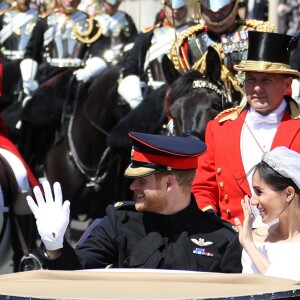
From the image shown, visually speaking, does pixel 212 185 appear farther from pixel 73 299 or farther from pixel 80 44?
pixel 80 44

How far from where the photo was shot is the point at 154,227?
5.87m

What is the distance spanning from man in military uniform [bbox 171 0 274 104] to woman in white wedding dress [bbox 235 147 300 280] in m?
2.84

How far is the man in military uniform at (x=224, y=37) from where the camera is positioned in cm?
843

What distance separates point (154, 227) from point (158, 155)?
0.29 metres

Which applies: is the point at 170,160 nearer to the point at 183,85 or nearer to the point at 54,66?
the point at 183,85

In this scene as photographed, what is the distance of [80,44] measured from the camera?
1368 cm

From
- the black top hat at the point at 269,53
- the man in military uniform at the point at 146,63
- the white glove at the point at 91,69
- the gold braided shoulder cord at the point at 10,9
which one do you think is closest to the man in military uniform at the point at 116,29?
the white glove at the point at 91,69

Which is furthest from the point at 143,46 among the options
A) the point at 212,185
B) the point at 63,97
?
the point at 212,185

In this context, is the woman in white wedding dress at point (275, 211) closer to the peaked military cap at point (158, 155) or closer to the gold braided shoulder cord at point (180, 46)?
the peaked military cap at point (158, 155)

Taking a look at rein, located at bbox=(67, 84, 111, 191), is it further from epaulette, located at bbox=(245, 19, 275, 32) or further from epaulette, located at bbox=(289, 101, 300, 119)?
epaulette, located at bbox=(289, 101, 300, 119)

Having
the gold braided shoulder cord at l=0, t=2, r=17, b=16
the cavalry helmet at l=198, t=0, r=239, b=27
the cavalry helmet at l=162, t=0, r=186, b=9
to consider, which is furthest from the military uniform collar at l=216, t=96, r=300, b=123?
the gold braided shoulder cord at l=0, t=2, r=17, b=16

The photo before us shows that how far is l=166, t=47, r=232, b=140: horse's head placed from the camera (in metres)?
8.09

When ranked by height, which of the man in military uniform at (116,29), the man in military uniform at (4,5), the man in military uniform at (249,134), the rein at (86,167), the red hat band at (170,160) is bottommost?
the rein at (86,167)

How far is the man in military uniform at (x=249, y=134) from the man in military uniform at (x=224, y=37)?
135 cm
